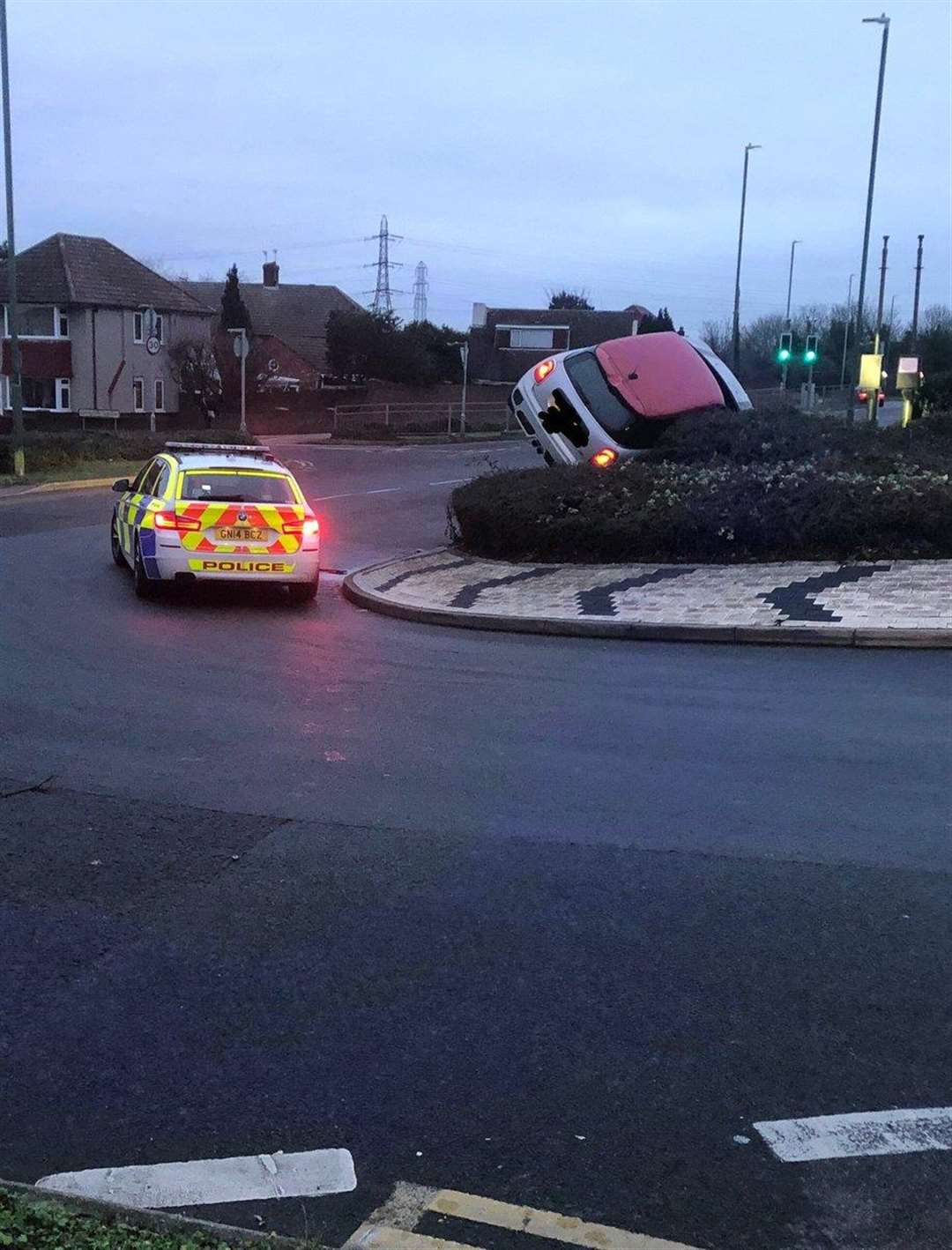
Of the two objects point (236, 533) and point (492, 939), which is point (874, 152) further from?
point (492, 939)

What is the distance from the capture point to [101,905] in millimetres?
5375

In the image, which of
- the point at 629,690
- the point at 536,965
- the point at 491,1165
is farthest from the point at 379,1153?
the point at 629,690

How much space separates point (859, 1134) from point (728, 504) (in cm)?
1195

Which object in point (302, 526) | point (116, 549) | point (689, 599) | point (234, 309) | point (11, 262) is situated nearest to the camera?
point (689, 599)

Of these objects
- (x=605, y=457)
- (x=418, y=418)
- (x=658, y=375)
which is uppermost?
(x=658, y=375)

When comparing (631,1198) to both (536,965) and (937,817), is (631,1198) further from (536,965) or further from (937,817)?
(937,817)

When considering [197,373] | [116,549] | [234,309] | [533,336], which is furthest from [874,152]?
[533,336]

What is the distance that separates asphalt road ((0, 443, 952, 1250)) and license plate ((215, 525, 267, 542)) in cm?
389

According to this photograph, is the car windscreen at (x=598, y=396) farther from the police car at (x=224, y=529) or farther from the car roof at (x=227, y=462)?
the police car at (x=224, y=529)

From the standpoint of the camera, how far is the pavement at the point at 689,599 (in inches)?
463

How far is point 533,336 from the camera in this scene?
7969cm

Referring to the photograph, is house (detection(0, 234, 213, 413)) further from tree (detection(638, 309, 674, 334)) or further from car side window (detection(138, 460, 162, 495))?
car side window (detection(138, 460, 162, 495))

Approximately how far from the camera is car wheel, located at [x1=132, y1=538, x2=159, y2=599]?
13883 mm

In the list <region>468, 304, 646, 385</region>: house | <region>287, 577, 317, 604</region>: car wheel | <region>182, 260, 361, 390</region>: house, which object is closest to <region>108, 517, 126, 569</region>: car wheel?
<region>287, 577, 317, 604</region>: car wheel
